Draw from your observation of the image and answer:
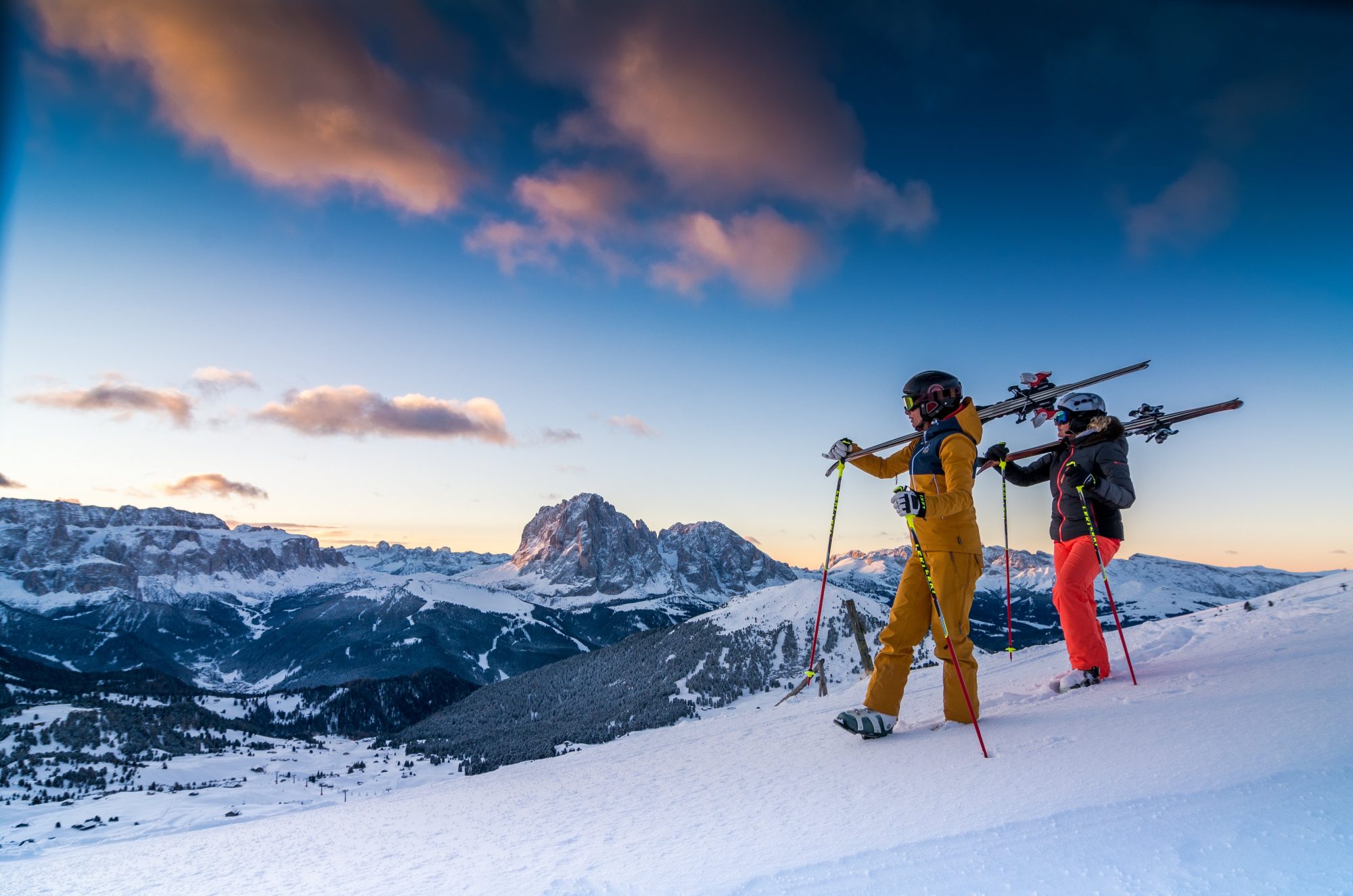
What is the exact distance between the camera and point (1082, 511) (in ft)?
23.0

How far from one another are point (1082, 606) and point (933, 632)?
2133mm

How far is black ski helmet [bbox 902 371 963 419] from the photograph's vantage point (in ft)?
20.1

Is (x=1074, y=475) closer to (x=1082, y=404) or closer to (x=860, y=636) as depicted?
(x=1082, y=404)

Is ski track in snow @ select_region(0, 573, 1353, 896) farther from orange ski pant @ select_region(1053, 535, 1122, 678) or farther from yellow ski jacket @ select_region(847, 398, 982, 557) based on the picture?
yellow ski jacket @ select_region(847, 398, 982, 557)

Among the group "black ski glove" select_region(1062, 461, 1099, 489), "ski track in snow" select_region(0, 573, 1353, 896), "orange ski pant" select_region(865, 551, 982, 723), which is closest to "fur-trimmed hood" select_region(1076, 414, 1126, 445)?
"black ski glove" select_region(1062, 461, 1099, 489)

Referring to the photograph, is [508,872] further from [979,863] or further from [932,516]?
[932,516]

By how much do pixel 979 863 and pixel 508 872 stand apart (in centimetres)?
248

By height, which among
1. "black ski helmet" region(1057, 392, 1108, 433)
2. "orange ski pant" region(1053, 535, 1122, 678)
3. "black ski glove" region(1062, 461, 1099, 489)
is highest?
"black ski helmet" region(1057, 392, 1108, 433)

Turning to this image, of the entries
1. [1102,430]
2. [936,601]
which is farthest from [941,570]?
[1102,430]

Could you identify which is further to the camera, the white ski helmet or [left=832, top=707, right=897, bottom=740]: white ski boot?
the white ski helmet

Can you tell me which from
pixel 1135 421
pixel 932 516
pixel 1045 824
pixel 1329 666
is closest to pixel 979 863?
pixel 1045 824

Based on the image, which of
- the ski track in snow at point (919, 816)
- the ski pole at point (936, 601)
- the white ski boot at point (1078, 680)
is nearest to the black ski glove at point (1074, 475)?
the white ski boot at point (1078, 680)

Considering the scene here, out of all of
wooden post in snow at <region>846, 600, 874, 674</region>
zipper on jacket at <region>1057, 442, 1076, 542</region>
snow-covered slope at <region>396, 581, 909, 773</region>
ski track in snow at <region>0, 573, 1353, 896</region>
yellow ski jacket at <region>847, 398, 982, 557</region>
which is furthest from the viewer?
snow-covered slope at <region>396, 581, 909, 773</region>

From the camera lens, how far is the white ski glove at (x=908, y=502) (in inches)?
206
